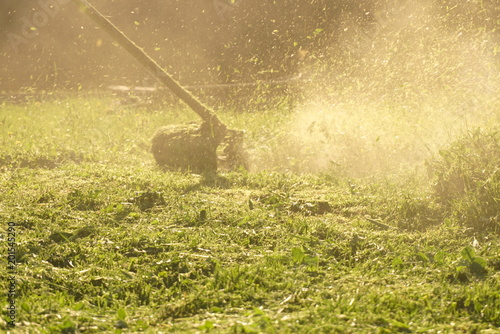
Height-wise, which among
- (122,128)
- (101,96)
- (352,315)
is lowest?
(352,315)

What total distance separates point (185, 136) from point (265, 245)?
3406 mm

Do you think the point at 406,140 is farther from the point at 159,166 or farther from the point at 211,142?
the point at 159,166

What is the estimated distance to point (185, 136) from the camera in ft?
24.5

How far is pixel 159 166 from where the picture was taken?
292 inches

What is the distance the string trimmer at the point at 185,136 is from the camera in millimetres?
7168

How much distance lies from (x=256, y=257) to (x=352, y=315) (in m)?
1.07

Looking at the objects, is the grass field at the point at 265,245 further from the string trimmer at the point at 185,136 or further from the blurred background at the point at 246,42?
the blurred background at the point at 246,42

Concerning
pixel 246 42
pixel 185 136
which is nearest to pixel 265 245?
pixel 185 136

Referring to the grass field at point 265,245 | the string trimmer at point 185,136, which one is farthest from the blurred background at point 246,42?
the grass field at point 265,245

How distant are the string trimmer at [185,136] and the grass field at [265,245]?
0.35 meters

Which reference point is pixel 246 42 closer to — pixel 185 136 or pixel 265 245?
pixel 185 136

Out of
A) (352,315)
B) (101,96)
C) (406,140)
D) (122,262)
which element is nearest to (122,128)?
(101,96)

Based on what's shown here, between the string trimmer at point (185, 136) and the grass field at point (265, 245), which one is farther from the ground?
the string trimmer at point (185, 136)

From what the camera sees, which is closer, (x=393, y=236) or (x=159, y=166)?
(x=393, y=236)
